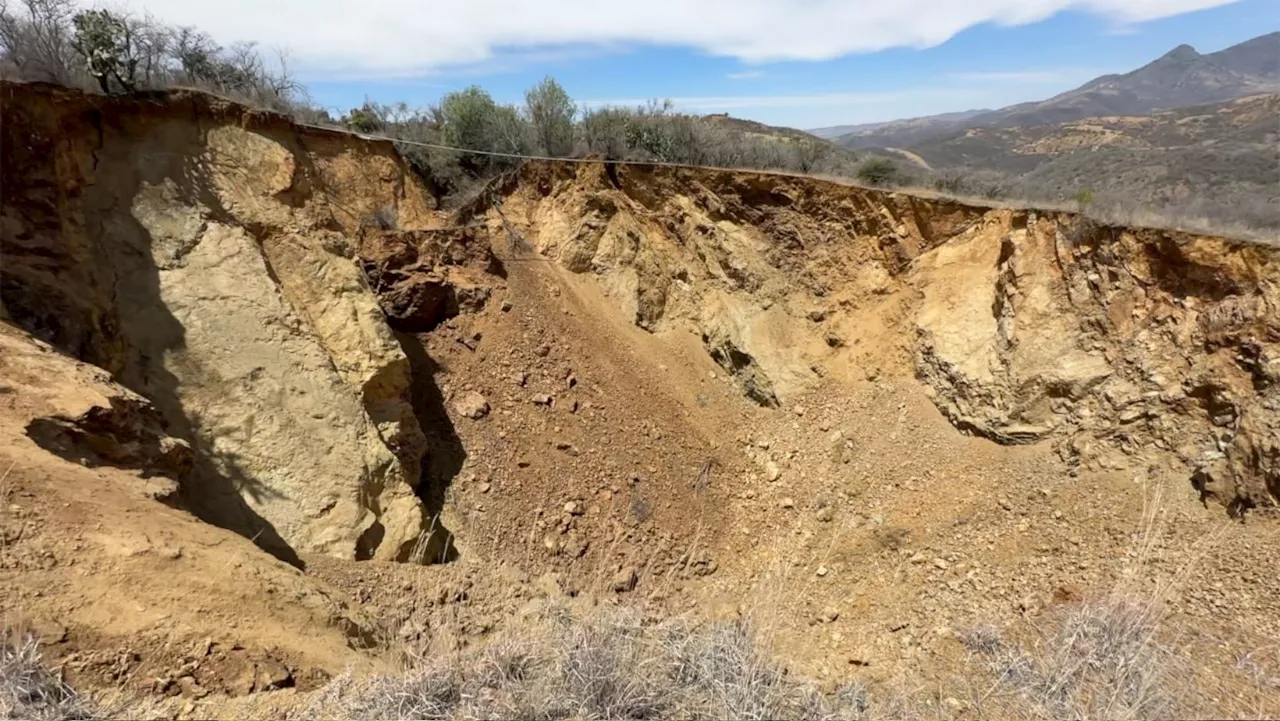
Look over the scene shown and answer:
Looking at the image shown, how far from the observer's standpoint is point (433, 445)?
8.25 metres

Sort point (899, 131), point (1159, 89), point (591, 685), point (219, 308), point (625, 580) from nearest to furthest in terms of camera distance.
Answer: point (591, 685) < point (219, 308) < point (625, 580) < point (1159, 89) < point (899, 131)

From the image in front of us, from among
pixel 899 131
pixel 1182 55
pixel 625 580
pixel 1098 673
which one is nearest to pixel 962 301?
pixel 625 580

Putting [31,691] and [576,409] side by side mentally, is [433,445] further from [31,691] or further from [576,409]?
[31,691]

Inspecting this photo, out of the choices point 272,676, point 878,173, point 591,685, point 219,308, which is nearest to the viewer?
point 591,685

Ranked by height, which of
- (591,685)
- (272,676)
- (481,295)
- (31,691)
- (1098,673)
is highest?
(481,295)

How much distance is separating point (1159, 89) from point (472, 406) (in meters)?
154

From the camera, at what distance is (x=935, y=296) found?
9344 millimetres

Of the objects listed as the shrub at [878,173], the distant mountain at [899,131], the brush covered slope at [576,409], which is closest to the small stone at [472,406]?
the brush covered slope at [576,409]

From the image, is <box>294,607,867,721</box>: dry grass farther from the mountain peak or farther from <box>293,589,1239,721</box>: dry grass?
the mountain peak

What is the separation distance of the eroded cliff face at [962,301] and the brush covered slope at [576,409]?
4 centimetres

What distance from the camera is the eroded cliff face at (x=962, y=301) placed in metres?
6.87

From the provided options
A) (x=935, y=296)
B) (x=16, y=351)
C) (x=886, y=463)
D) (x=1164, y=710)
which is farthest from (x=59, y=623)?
(x=935, y=296)

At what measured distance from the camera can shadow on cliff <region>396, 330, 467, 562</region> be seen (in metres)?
7.34

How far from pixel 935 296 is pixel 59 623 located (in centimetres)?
968
